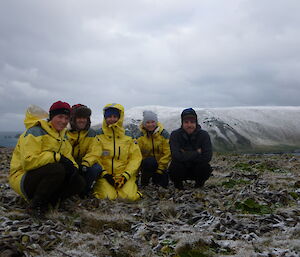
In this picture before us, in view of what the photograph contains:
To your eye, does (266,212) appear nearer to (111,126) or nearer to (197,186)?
(197,186)

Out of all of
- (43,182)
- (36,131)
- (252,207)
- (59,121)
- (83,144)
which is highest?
(59,121)

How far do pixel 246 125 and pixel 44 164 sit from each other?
149978 mm

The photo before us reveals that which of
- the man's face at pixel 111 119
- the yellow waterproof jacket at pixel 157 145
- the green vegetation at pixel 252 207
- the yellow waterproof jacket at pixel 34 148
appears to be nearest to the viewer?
the yellow waterproof jacket at pixel 34 148

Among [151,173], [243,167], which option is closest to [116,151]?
[151,173]

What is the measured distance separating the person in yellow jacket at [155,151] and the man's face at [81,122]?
208cm

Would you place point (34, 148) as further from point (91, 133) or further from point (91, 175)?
point (91, 133)

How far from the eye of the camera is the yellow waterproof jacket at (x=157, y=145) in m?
10.2

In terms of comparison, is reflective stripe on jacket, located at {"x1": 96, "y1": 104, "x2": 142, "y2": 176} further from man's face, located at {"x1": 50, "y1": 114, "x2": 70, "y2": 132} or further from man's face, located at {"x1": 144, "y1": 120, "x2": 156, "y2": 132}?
man's face, located at {"x1": 50, "y1": 114, "x2": 70, "y2": 132}

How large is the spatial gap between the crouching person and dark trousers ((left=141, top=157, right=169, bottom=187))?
484 mm

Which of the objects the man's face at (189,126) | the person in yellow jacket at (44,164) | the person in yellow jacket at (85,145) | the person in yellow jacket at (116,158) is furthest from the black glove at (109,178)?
the man's face at (189,126)

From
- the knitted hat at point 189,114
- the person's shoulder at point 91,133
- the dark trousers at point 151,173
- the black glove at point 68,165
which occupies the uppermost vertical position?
the knitted hat at point 189,114

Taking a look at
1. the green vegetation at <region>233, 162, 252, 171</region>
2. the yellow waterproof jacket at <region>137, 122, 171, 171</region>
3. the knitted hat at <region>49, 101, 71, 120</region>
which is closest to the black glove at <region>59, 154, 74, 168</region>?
the knitted hat at <region>49, 101, 71, 120</region>

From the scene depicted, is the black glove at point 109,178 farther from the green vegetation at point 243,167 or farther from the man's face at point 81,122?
the green vegetation at point 243,167

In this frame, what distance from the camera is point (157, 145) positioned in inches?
406
